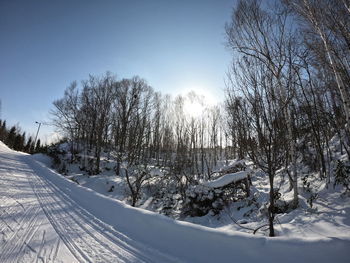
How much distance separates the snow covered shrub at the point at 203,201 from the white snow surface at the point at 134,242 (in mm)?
4565

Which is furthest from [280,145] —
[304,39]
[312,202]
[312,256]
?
[304,39]

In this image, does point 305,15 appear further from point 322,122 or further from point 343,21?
point 322,122

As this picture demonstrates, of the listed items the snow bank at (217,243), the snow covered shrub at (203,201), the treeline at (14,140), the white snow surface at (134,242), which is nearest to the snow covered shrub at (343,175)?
the white snow surface at (134,242)

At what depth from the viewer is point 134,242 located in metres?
3.69

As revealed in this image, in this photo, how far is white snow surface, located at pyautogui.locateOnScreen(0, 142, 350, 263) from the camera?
2.79 meters

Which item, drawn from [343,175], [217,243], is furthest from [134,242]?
[343,175]

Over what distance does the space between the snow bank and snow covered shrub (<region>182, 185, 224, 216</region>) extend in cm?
462

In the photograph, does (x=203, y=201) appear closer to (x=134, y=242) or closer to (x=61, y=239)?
(x=134, y=242)

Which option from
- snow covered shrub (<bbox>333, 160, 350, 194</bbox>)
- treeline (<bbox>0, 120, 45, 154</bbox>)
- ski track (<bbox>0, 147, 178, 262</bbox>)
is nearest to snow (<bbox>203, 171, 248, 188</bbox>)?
snow covered shrub (<bbox>333, 160, 350, 194</bbox>)

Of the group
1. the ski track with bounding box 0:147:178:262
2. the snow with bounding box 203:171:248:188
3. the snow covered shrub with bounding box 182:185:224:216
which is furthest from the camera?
the snow with bounding box 203:171:248:188

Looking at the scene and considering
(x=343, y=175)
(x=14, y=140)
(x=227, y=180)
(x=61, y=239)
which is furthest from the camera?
(x=14, y=140)

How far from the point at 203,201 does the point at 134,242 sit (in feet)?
19.0

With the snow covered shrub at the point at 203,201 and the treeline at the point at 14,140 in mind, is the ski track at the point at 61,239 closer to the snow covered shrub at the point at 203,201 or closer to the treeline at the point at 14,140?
the snow covered shrub at the point at 203,201

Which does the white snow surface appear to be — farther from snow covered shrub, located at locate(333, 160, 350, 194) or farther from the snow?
the snow
